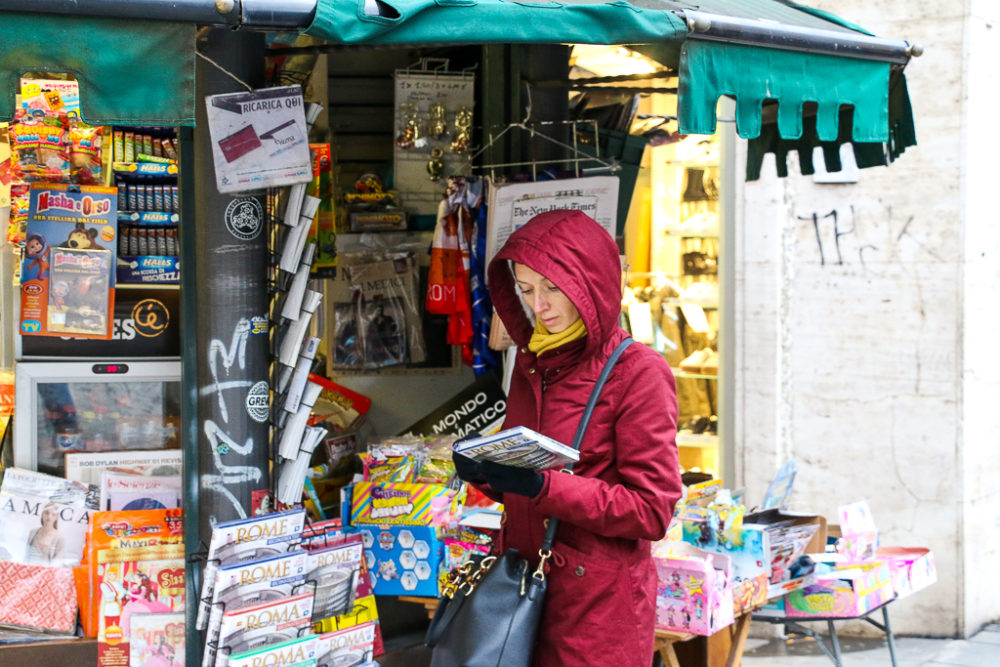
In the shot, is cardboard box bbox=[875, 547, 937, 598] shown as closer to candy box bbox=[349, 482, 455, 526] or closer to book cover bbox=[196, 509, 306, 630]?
candy box bbox=[349, 482, 455, 526]

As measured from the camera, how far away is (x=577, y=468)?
3.07 metres

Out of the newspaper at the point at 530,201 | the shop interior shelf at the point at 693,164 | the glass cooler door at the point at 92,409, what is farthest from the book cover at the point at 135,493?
the shop interior shelf at the point at 693,164

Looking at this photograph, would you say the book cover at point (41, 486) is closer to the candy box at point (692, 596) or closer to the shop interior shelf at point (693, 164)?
the candy box at point (692, 596)

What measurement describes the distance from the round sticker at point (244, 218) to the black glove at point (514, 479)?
136cm

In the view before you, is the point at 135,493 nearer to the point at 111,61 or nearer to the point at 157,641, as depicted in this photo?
the point at 157,641

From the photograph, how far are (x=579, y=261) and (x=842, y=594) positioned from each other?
6.80 feet

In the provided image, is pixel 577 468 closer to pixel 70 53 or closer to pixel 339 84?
pixel 70 53

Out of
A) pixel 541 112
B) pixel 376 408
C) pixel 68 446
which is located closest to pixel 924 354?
pixel 541 112

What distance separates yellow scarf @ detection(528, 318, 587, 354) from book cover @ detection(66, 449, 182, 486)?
2.06 metres

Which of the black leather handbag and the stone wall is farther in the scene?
the stone wall

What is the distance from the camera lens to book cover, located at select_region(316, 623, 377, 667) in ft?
12.6

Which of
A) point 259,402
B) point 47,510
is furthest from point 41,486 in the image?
point 259,402

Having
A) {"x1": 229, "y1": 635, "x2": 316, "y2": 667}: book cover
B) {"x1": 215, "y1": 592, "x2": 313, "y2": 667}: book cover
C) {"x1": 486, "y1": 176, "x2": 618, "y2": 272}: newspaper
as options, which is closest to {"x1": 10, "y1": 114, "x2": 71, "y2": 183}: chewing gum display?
{"x1": 486, "y1": 176, "x2": 618, "y2": 272}: newspaper

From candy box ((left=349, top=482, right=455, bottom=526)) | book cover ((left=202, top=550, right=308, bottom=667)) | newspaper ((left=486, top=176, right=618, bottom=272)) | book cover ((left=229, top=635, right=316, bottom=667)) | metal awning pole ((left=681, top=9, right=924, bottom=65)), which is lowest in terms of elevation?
book cover ((left=229, top=635, right=316, bottom=667))
